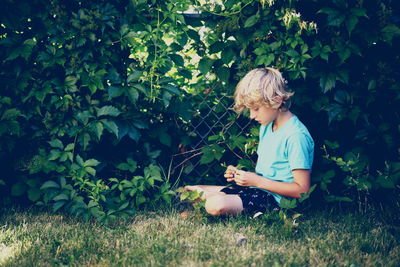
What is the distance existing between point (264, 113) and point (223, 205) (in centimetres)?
66

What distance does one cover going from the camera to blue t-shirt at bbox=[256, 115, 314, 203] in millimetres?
2931

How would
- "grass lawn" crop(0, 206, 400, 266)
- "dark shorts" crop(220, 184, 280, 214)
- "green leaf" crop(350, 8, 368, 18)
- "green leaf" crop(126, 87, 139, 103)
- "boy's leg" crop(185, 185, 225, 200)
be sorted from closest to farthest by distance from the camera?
"grass lawn" crop(0, 206, 400, 266), "green leaf" crop(350, 8, 368, 18), "green leaf" crop(126, 87, 139, 103), "dark shorts" crop(220, 184, 280, 214), "boy's leg" crop(185, 185, 225, 200)

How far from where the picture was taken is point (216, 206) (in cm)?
306

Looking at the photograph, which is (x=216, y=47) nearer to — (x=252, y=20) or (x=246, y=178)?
(x=252, y=20)

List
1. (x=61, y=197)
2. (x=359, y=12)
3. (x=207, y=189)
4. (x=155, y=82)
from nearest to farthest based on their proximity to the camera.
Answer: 1. (x=359, y=12)
2. (x=61, y=197)
3. (x=155, y=82)
4. (x=207, y=189)

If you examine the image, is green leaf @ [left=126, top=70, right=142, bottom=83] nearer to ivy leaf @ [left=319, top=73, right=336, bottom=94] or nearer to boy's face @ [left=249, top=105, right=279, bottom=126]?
boy's face @ [left=249, top=105, right=279, bottom=126]

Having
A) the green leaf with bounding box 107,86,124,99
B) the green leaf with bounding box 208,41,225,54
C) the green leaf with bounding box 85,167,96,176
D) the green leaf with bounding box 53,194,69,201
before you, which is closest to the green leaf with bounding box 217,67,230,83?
the green leaf with bounding box 208,41,225,54

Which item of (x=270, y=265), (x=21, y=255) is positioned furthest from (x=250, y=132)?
(x=21, y=255)

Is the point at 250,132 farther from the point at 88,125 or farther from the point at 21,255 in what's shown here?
the point at 21,255

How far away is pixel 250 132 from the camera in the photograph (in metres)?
3.51

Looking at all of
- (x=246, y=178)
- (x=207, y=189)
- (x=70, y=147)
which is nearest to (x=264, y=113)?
(x=246, y=178)

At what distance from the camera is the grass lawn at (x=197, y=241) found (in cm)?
242

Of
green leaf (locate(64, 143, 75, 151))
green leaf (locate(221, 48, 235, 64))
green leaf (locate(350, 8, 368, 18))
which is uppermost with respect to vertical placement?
green leaf (locate(350, 8, 368, 18))

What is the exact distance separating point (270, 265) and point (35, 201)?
1.93m
